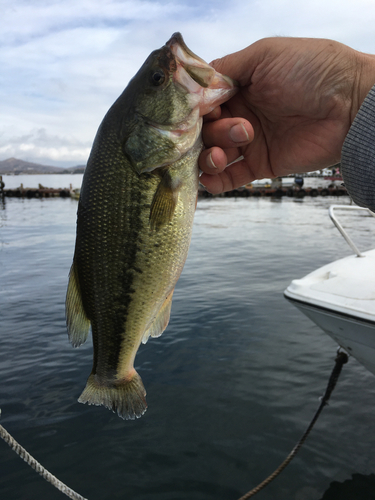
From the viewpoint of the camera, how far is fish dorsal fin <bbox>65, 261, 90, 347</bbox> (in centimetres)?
219

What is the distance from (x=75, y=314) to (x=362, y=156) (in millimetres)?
2040

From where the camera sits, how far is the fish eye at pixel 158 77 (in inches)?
84.3

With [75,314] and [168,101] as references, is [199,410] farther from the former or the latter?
[168,101]

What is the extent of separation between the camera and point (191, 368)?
8.09 meters

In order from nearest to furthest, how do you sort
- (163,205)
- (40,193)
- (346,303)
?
(163,205), (346,303), (40,193)

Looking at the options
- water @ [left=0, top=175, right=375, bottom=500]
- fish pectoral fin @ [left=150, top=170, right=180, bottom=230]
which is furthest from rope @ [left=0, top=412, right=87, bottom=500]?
water @ [left=0, top=175, right=375, bottom=500]

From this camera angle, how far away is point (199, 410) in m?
6.68

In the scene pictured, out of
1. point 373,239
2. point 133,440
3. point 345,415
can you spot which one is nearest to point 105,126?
point 133,440

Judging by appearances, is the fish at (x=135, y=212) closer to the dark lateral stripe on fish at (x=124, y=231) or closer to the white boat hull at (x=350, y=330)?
the dark lateral stripe on fish at (x=124, y=231)

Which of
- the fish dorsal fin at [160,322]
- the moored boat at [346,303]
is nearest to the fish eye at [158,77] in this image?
the fish dorsal fin at [160,322]

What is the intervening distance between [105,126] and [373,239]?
25510 mm

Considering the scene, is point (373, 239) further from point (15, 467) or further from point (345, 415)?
point (15, 467)

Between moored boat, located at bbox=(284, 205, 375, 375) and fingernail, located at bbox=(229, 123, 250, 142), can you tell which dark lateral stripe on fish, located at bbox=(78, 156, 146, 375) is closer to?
fingernail, located at bbox=(229, 123, 250, 142)

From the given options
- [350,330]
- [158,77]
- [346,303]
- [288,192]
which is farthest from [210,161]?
[288,192]
